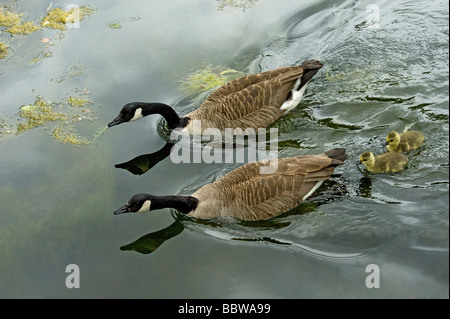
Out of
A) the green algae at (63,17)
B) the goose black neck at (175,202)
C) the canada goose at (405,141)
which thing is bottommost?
the goose black neck at (175,202)

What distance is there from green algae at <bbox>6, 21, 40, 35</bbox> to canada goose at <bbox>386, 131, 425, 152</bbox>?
286 inches

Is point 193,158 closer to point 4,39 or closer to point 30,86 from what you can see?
point 30,86

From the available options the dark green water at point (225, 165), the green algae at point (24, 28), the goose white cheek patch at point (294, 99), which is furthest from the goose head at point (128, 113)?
the green algae at point (24, 28)

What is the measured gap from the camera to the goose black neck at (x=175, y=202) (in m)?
5.95

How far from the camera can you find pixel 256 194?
19.2ft

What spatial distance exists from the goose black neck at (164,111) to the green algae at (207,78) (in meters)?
0.98

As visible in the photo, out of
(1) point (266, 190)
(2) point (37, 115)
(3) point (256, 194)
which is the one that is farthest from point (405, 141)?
(2) point (37, 115)

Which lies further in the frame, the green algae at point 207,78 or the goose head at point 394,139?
the green algae at point 207,78

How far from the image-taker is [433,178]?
5980 millimetres

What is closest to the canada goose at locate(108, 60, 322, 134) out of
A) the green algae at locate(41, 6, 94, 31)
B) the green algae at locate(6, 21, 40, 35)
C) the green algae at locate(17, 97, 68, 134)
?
the green algae at locate(17, 97, 68, 134)

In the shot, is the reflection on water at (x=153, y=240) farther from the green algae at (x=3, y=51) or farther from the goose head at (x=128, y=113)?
the green algae at (x=3, y=51)

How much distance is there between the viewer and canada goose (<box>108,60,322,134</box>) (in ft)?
24.4

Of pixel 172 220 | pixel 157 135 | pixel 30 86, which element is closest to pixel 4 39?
pixel 30 86

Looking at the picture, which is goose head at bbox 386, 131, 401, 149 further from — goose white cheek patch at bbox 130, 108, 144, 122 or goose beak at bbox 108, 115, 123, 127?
goose beak at bbox 108, 115, 123, 127
